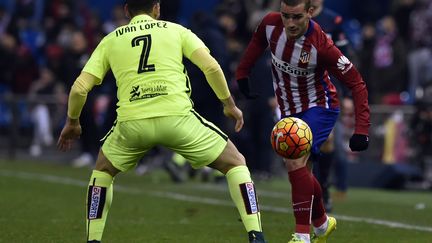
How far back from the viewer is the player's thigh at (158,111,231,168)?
28.3ft

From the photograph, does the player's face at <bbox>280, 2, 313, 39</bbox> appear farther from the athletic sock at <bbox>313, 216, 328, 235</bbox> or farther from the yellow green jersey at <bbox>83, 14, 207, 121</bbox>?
the athletic sock at <bbox>313, 216, 328, 235</bbox>

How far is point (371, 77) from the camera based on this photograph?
23.3m

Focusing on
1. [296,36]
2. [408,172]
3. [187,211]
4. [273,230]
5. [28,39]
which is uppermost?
[296,36]

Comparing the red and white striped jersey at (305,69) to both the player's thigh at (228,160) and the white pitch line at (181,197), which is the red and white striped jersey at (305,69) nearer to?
the player's thigh at (228,160)

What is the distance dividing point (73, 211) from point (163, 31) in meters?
→ 4.87

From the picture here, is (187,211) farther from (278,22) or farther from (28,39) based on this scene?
(28,39)

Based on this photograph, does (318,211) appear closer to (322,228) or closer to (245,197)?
(322,228)

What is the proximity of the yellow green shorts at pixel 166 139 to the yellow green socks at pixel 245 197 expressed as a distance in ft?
0.69

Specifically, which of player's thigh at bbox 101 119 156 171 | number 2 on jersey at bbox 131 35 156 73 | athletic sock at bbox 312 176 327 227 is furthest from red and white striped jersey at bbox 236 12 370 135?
player's thigh at bbox 101 119 156 171

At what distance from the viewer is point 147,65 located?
8.66 meters

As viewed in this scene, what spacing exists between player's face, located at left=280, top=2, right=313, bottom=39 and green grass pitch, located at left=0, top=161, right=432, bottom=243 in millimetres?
1943

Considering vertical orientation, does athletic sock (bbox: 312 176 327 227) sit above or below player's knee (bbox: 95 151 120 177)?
below

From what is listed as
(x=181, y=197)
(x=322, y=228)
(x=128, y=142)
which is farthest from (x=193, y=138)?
(x=181, y=197)

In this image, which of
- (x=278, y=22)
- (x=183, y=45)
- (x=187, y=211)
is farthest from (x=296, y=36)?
(x=187, y=211)
